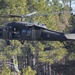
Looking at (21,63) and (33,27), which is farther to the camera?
(21,63)

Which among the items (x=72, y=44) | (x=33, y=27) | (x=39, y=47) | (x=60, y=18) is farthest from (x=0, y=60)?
(x=33, y=27)

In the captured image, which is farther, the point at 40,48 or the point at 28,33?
the point at 40,48

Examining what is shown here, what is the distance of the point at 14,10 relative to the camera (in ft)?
91.2

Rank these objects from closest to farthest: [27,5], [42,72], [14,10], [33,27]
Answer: [33,27] < [14,10] < [27,5] < [42,72]

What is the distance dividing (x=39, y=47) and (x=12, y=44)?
272 cm

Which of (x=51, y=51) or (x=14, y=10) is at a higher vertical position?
(x=14, y=10)

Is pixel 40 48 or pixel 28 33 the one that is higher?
pixel 28 33

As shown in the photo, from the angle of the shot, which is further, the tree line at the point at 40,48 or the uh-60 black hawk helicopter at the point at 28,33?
the tree line at the point at 40,48

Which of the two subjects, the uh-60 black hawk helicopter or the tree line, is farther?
the tree line

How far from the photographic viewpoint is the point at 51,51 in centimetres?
3139

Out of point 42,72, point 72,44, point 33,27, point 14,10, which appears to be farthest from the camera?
point 42,72

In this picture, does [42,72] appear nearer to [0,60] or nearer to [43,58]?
[43,58]

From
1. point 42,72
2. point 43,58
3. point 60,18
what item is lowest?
point 42,72

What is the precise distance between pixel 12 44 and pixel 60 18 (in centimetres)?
1006
